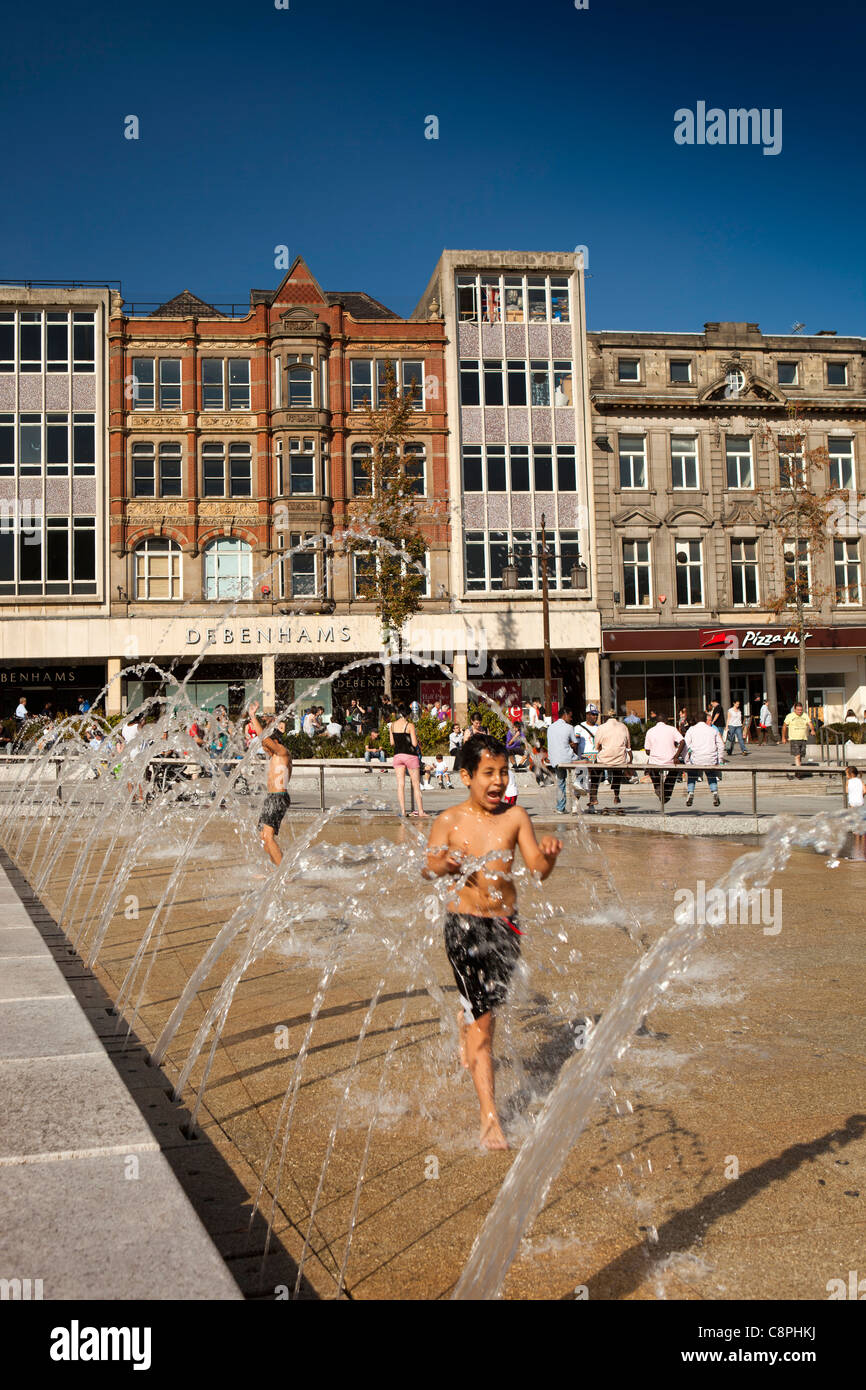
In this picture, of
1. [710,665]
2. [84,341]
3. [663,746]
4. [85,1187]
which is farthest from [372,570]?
[85,1187]

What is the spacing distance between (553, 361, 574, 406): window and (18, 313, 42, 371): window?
59.3 ft

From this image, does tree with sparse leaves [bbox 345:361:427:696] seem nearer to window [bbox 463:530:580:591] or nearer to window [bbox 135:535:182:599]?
window [bbox 463:530:580:591]

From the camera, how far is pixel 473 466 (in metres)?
40.8

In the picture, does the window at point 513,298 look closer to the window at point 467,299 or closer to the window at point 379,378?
the window at point 467,299

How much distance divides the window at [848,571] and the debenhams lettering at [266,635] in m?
18.3

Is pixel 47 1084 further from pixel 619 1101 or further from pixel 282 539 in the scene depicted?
pixel 282 539

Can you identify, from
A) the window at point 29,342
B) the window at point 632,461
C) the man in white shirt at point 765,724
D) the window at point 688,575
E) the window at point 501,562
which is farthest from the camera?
the window at point 632,461

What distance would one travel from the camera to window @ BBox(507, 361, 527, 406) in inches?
1624

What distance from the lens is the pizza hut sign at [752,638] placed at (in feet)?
130

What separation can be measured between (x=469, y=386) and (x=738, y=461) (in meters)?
10.3

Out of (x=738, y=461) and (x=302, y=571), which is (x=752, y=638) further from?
(x=302, y=571)

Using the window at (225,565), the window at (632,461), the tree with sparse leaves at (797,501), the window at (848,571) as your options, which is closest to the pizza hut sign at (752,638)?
the tree with sparse leaves at (797,501)

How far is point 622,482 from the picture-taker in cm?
4153

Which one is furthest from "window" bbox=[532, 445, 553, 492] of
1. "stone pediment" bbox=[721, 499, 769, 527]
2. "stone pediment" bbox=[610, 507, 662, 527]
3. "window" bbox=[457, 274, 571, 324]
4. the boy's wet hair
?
the boy's wet hair
